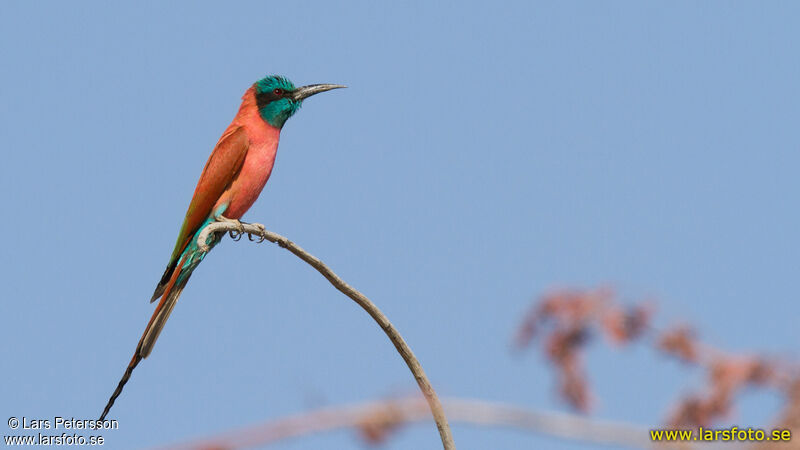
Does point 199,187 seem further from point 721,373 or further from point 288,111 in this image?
point 721,373

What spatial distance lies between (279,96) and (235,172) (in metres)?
0.94

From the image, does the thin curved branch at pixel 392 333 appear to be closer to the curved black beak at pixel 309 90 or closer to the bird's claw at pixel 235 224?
the bird's claw at pixel 235 224

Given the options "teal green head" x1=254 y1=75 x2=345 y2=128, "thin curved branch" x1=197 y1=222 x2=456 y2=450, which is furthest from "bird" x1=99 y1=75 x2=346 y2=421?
"thin curved branch" x1=197 y1=222 x2=456 y2=450

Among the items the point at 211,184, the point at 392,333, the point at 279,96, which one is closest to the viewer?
the point at 392,333

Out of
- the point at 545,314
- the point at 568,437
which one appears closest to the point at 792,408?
the point at 568,437

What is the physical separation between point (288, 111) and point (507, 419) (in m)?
5.60

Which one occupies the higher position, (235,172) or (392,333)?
(235,172)

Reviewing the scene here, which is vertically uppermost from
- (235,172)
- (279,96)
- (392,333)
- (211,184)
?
(279,96)

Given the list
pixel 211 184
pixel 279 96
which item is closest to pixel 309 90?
pixel 279 96

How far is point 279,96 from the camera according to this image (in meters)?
6.67

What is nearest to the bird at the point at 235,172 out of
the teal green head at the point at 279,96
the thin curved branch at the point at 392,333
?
the teal green head at the point at 279,96

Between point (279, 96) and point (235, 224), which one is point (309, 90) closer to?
point (279, 96)

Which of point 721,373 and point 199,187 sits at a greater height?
point 199,187

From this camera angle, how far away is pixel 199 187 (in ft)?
19.8
